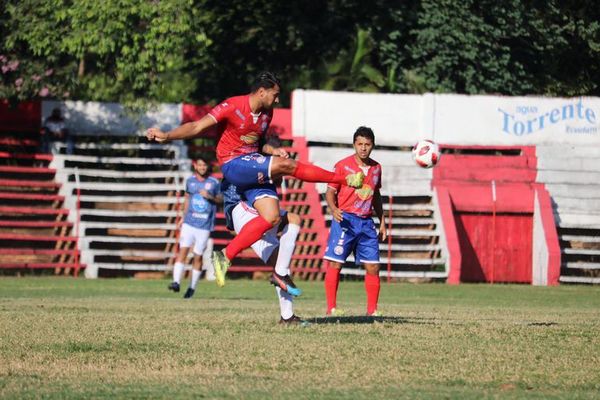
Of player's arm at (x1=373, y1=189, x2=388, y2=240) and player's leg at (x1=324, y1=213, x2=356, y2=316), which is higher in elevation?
player's arm at (x1=373, y1=189, x2=388, y2=240)

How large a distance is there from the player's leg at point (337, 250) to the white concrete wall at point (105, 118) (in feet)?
56.3

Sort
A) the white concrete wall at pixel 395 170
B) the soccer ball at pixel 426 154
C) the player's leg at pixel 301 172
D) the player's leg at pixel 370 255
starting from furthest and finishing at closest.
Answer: the white concrete wall at pixel 395 170 → the soccer ball at pixel 426 154 → the player's leg at pixel 370 255 → the player's leg at pixel 301 172

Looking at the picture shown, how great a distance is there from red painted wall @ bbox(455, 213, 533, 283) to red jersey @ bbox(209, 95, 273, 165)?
17.7 m

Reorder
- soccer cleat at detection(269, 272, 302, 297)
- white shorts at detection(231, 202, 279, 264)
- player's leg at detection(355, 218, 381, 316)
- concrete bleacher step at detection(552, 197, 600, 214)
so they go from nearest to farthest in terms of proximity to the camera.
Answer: soccer cleat at detection(269, 272, 302, 297) < white shorts at detection(231, 202, 279, 264) < player's leg at detection(355, 218, 381, 316) < concrete bleacher step at detection(552, 197, 600, 214)

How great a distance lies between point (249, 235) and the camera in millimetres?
11789

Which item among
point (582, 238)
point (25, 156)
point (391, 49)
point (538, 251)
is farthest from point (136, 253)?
point (582, 238)

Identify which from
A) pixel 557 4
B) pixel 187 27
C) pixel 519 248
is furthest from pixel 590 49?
pixel 187 27

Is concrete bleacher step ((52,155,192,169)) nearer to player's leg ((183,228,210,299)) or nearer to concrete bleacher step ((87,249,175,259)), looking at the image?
concrete bleacher step ((87,249,175,259))

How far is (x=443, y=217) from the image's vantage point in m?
28.5

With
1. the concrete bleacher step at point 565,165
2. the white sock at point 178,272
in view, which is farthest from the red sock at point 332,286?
the concrete bleacher step at point 565,165

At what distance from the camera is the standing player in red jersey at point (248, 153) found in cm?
1152

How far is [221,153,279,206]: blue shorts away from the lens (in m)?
11.5

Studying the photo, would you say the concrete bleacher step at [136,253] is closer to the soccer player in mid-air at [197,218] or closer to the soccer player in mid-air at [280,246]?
the soccer player in mid-air at [197,218]

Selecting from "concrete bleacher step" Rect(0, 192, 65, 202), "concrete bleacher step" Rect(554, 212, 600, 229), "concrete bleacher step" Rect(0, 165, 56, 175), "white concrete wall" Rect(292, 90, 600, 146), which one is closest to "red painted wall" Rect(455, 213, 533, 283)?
"concrete bleacher step" Rect(554, 212, 600, 229)
